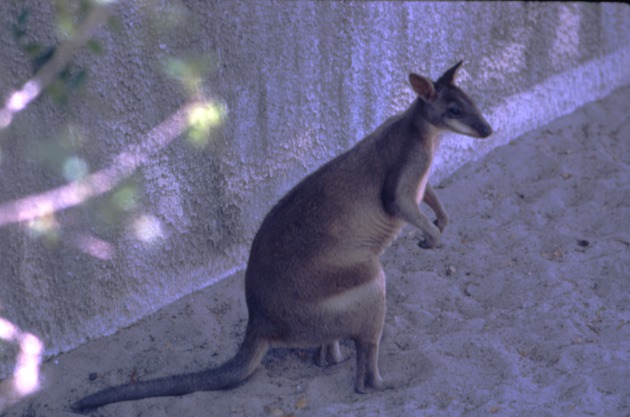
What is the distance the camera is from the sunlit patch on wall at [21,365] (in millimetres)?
3438

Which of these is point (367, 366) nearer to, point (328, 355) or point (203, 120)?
point (328, 355)

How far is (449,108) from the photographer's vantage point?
3.65 m

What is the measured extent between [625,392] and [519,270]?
1257 mm

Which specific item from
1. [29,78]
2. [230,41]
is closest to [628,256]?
[230,41]

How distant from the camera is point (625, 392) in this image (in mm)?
3270

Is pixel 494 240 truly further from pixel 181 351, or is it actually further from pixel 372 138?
pixel 181 351

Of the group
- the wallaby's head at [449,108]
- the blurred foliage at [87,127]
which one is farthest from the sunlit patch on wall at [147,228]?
the wallaby's head at [449,108]

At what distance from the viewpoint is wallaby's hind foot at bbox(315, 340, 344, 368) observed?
12.5 feet

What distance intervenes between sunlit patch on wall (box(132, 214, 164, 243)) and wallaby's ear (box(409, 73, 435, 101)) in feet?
4.93

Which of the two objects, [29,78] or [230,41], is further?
[230,41]

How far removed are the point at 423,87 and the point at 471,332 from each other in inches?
49.9

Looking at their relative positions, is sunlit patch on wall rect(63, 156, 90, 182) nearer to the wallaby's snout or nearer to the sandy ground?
the sandy ground

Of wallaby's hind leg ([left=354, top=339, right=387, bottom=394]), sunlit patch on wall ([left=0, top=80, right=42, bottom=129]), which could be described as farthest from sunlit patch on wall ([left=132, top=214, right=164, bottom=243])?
wallaby's hind leg ([left=354, top=339, right=387, bottom=394])

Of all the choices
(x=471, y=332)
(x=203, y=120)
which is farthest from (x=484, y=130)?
(x=203, y=120)
